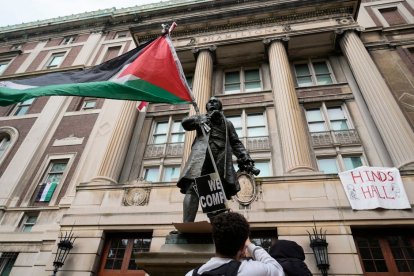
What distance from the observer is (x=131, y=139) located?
1505 centimetres

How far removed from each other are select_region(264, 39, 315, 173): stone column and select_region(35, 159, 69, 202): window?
12.3 meters

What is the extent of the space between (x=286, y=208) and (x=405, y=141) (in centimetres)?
580

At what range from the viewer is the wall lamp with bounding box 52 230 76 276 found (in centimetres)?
923

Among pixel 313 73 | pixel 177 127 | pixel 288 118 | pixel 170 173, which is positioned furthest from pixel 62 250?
pixel 313 73

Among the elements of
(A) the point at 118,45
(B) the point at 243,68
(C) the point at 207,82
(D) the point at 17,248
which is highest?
(A) the point at 118,45

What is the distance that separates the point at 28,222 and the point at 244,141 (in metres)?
11.8

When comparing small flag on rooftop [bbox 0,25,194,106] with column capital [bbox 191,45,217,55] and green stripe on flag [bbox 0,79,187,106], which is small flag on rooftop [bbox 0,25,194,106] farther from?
column capital [bbox 191,45,217,55]

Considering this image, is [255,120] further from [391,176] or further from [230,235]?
[230,235]

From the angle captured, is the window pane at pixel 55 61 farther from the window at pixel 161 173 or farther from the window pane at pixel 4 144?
the window at pixel 161 173

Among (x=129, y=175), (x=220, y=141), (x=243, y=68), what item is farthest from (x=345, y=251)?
(x=243, y=68)

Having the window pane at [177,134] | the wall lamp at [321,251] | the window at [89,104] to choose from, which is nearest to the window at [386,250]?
the wall lamp at [321,251]

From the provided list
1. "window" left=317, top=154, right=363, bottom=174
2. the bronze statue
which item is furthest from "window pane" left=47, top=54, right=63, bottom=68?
the bronze statue

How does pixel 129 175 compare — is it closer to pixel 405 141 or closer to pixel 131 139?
pixel 131 139

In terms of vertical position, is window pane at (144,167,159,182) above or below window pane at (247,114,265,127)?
below
